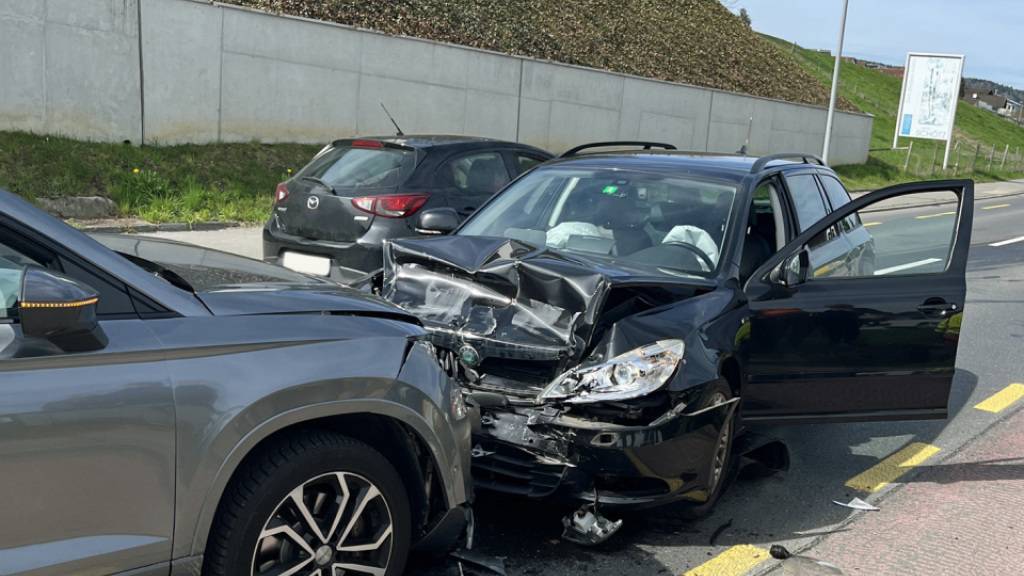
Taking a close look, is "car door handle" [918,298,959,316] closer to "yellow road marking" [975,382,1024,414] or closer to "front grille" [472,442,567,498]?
"yellow road marking" [975,382,1024,414]

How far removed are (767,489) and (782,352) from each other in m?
0.77

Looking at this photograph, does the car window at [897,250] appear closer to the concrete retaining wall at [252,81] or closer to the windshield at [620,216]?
the windshield at [620,216]

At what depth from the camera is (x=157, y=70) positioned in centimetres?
1423

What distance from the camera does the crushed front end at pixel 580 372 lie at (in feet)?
12.4

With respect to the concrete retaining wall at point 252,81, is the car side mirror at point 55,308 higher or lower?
lower

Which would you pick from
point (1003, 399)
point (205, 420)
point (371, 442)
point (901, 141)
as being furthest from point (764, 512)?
point (901, 141)

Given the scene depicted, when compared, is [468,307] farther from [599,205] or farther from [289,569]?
[289,569]

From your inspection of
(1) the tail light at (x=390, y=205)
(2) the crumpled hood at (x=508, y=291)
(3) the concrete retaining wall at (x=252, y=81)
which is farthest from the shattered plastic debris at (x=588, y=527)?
(3) the concrete retaining wall at (x=252, y=81)

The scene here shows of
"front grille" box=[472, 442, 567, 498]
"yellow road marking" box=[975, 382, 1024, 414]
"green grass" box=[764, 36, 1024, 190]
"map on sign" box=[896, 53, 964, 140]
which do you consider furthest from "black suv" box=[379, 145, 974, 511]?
"map on sign" box=[896, 53, 964, 140]

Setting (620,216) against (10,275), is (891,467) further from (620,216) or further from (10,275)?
(10,275)

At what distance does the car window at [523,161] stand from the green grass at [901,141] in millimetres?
23312

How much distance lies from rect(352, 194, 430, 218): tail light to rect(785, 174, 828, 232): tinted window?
315cm

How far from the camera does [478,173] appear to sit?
27.2 feet

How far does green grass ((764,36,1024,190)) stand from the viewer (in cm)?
3634
